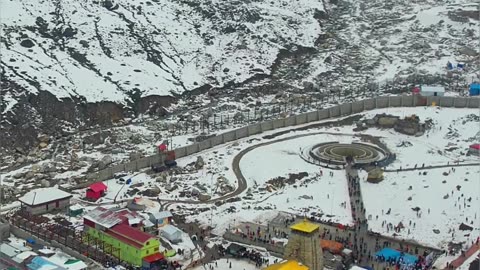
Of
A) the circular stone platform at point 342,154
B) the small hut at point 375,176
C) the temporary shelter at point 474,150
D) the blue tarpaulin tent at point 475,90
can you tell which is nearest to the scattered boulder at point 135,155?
the circular stone platform at point 342,154

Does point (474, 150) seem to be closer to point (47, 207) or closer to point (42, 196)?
point (47, 207)

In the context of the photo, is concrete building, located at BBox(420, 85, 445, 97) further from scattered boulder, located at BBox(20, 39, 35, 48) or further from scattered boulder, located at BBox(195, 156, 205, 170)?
scattered boulder, located at BBox(20, 39, 35, 48)

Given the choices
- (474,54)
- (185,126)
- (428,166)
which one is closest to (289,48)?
(474,54)

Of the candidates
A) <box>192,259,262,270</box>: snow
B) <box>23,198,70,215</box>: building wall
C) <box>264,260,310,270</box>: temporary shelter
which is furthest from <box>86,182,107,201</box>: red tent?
<box>264,260,310,270</box>: temporary shelter

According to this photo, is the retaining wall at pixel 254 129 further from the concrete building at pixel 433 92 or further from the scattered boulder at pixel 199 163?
the concrete building at pixel 433 92

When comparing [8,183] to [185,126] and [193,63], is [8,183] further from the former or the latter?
[193,63]
